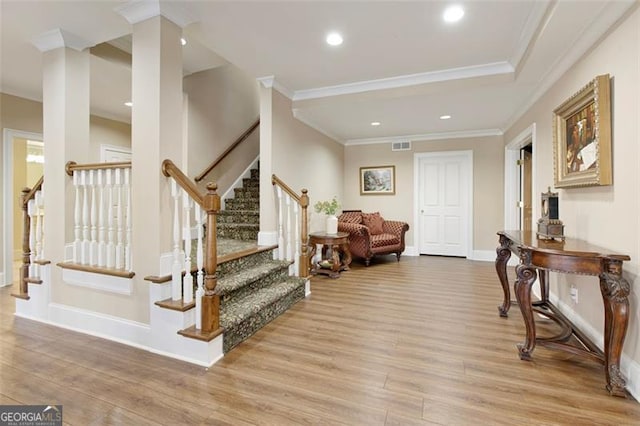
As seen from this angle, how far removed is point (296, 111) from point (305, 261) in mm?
2058

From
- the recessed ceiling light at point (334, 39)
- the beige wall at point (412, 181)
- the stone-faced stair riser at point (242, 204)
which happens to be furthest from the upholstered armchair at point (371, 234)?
the recessed ceiling light at point (334, 39)

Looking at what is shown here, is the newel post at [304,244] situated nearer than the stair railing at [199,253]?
No

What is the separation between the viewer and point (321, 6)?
2.22m

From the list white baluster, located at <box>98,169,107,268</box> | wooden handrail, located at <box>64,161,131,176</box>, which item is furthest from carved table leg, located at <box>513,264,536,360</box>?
white baluster, located at <box>98,169,107,268</box>

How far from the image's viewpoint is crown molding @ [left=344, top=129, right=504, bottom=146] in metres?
5.53

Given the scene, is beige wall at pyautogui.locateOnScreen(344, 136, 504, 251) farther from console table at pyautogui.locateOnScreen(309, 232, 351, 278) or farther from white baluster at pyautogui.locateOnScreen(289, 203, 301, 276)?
white baluster at pyautogui.locateOnScreen(289, 203, 301, 276)

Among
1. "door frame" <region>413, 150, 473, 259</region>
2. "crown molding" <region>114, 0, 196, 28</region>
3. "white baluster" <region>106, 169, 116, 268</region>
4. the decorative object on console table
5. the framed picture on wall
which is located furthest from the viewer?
the framed picture on wall

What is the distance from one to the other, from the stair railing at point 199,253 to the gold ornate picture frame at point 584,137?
8.61 feet

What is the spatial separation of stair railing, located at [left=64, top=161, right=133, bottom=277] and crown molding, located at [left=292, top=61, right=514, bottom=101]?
7.87 ft

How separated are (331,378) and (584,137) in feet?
Result: 8.41

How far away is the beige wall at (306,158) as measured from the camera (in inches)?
148

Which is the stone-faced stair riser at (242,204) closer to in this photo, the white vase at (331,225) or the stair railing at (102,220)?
the white vase at (331,225)

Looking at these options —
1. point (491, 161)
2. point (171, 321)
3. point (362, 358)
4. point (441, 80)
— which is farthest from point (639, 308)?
point (491, 161)

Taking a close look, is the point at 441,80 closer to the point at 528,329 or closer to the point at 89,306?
the point at 528,329
